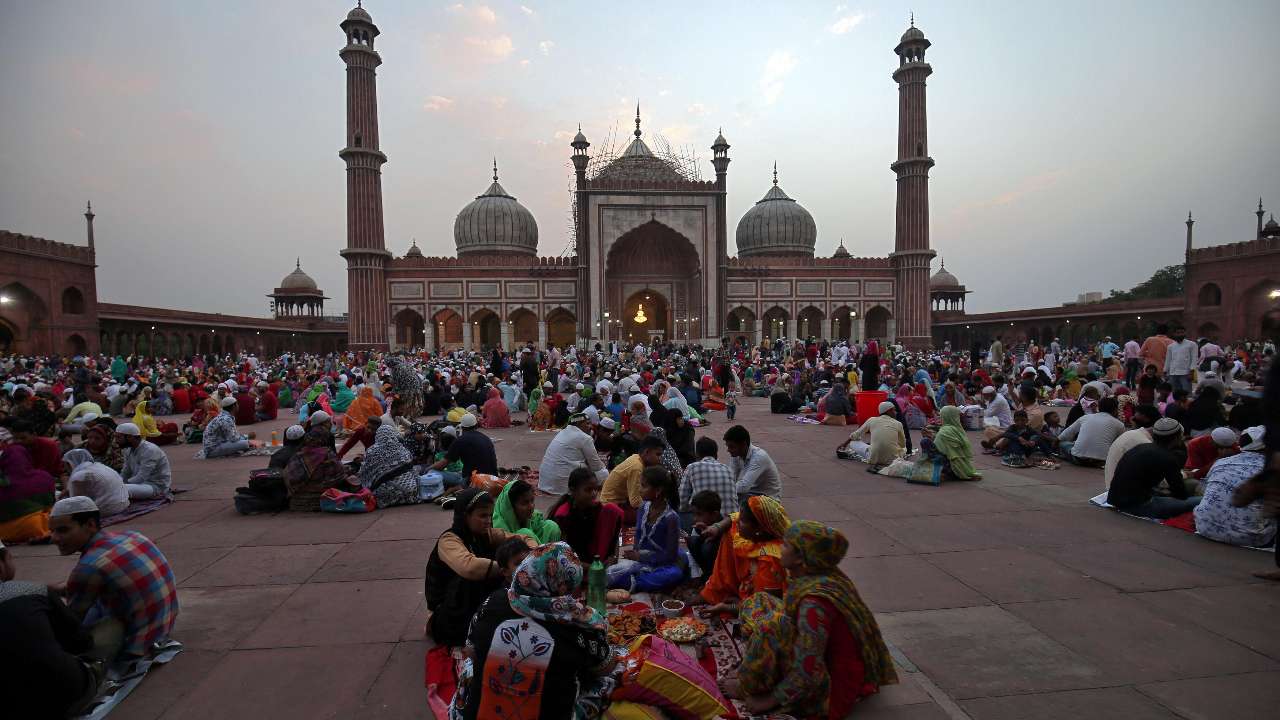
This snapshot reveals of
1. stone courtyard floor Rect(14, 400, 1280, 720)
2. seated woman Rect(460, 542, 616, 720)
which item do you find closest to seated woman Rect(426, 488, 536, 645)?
stone courtyard floor Rect(14, 400, 1280, 720)

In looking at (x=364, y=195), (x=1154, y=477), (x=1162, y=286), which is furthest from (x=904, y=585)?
(x=1162, y=286)

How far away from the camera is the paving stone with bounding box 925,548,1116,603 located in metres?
3.51

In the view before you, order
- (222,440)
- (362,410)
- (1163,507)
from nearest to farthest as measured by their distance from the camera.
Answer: (1163,507) → (222,440) → (362,410)

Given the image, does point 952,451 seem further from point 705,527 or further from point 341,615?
point 341,615

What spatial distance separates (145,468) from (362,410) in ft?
11.0

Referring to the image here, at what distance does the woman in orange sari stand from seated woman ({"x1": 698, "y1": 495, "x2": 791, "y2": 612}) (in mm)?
6567

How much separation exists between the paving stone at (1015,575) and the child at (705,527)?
1.42m

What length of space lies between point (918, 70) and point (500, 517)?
3125 centimetres

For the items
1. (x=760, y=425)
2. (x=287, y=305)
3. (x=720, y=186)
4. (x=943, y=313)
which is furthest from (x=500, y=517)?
(x=287, y=305)

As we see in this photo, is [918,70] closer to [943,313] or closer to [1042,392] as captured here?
[943,313]

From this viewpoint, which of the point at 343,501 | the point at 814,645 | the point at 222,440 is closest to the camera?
the point at 814,645

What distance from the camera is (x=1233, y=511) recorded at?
4191 mm

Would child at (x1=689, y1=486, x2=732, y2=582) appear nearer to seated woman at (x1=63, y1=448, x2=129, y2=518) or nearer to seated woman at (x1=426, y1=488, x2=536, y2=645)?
seated woman at (x1=426, y1=488, x2=536, y2=645)

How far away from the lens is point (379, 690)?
106 inches
